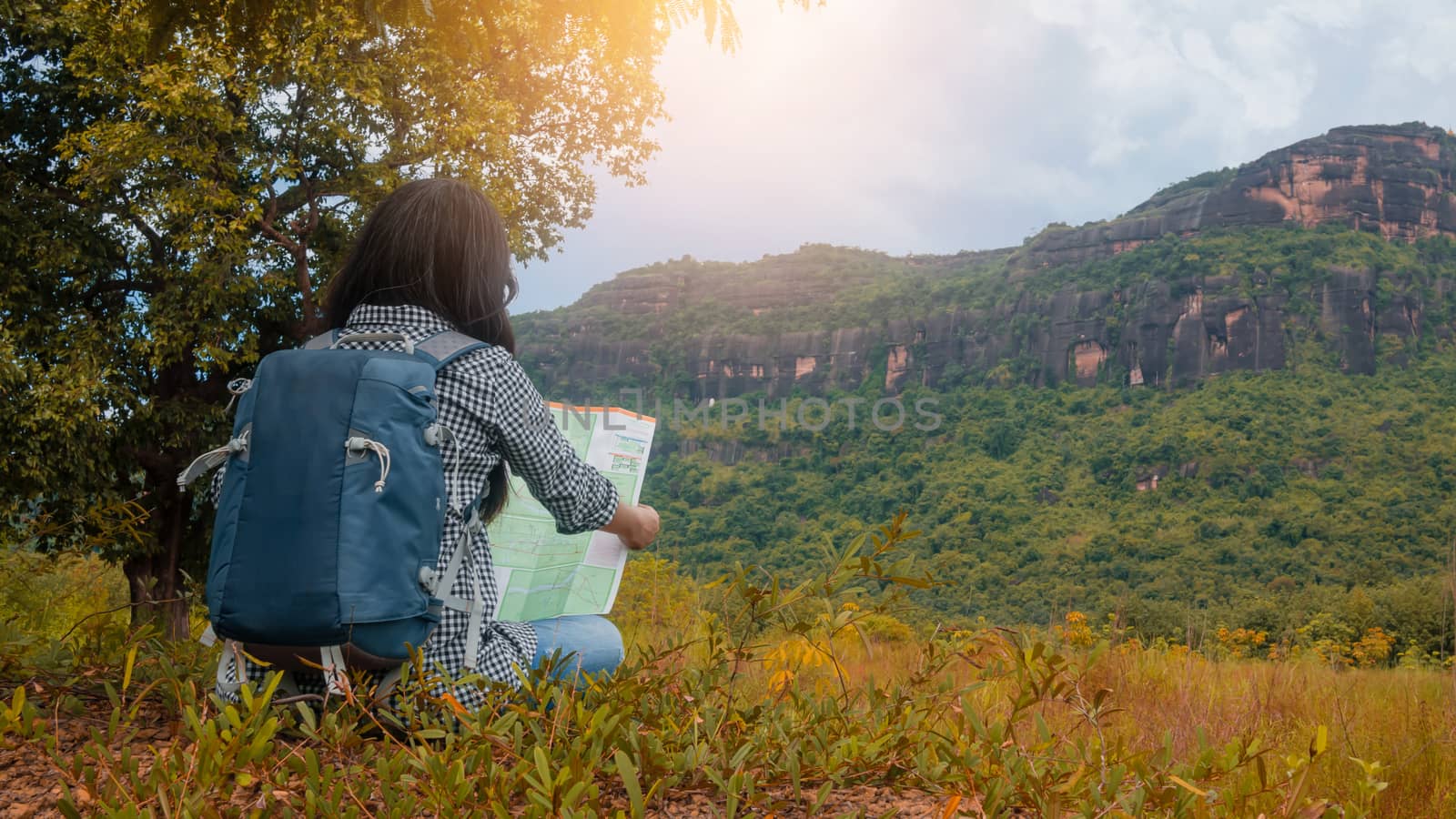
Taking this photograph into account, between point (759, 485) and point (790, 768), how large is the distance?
51106mm

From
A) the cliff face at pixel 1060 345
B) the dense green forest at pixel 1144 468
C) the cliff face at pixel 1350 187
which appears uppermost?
the cliff face at pixel 1350 187

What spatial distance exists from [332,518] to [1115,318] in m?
72.1

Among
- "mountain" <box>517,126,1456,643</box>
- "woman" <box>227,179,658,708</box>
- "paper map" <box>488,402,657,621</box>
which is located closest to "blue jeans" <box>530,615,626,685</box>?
"woman" <box>227,179,658,708</box>

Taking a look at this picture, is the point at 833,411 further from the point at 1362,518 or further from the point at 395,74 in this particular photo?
the point at 395,74

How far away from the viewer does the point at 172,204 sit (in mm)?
8023

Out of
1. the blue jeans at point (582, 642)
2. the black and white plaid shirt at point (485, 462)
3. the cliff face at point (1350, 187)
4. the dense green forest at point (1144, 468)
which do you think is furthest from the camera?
the cliff face at point (1350, 187)

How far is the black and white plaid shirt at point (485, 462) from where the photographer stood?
187 cm

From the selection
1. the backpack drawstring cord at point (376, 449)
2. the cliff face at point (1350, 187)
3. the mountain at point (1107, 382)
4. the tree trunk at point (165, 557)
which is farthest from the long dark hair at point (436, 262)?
the cliff face at point (1350, 187)

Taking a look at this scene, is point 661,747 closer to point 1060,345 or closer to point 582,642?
point 582,642

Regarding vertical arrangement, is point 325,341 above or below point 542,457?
above

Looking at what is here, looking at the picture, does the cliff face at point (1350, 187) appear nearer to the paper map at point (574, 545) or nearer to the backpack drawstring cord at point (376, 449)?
the paper map at point (574, 545)

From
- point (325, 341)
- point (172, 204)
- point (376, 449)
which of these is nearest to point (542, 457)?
point (376, 449)

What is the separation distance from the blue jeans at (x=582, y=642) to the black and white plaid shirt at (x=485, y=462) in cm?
11

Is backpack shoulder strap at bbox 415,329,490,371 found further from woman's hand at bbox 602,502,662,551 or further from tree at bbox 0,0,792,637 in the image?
tree at bbox 0,0,792,637
